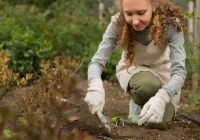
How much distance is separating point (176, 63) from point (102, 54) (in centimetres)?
53

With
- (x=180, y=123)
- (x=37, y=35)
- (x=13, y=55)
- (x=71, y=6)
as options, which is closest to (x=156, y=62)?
(x=180, y=123)

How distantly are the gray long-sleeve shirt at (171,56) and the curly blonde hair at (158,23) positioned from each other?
0.16ft

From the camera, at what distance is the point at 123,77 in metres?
3.50

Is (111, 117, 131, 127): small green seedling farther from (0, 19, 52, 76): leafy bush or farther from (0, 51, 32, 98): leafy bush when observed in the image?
(0, 19, 52, 76): leafy bush

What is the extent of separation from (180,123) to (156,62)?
55 cm

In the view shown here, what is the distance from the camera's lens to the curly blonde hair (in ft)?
9.90

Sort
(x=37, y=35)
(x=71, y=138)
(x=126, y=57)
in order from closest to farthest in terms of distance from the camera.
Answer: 1. (x=71, y=138)
2. (x=126, y=57)
3. (x=37, y=35)

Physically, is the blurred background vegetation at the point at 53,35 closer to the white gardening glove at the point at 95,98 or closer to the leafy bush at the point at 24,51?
the leafy bush at the point at 24,51

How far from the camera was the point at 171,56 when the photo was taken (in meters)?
3.01

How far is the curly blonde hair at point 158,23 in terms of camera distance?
3018 millimetres

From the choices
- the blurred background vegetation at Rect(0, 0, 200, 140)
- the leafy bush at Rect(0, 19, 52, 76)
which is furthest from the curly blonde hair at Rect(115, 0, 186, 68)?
the leafy bush at Rect(0, 19, 52, 76)

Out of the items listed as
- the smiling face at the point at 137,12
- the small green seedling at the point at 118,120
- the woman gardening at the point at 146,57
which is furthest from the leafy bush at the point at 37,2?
the smiling face at the point at 137,12

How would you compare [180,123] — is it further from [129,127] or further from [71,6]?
[71,6]

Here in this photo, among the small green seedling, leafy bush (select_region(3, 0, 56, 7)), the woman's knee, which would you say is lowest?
the small green seedling
